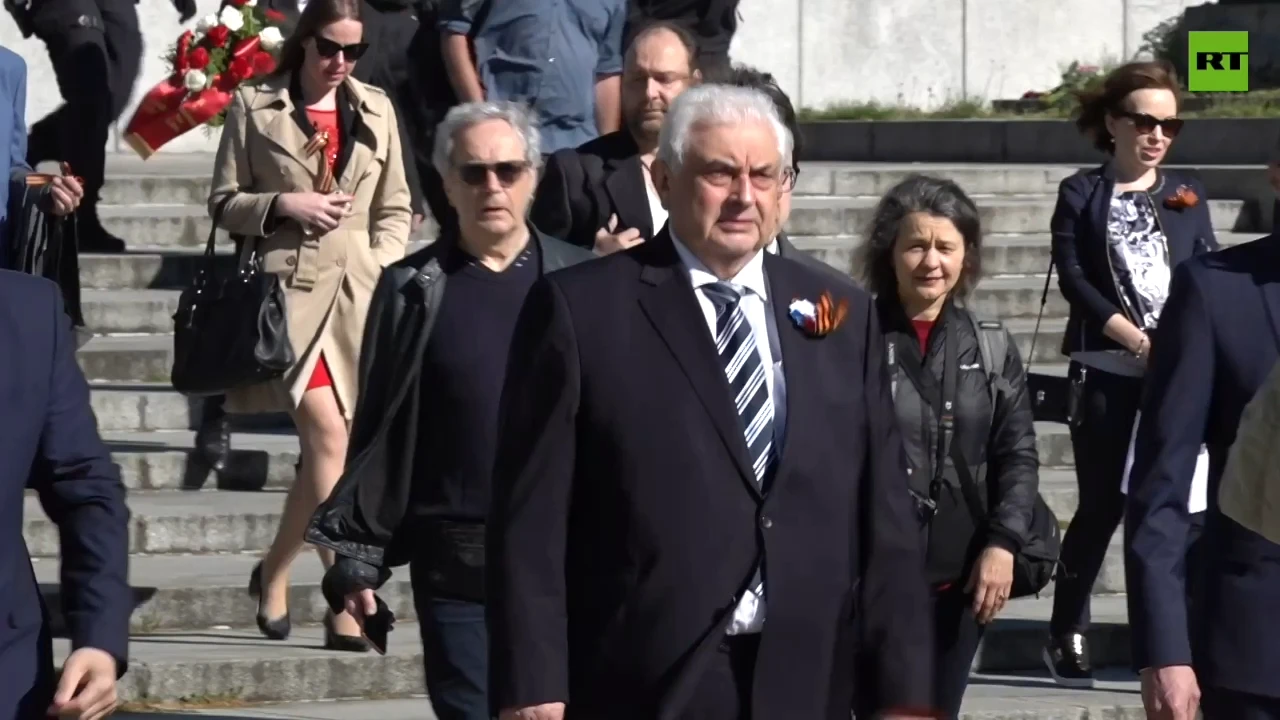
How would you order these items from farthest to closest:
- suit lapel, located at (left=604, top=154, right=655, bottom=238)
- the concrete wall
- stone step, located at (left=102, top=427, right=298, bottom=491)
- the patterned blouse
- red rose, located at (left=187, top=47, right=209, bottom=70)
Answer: the concrete wall < red rose, located at (left=187, top=47, right=209, bottom=70) < stone step, located at (left=102, top=427, right=298, bottom=491) < the patterned blouse < suit lapel, located at (left=604, top=154, right=655, bottom=238)

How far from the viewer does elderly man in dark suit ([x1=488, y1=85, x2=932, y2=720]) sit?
4023 millimetres

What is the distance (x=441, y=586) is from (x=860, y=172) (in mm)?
9321

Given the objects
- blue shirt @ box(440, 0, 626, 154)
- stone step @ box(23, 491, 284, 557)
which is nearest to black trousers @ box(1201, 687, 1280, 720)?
blue shirt @ box(440, 0, 626, 154)

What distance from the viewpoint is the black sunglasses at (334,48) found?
25.0 ft

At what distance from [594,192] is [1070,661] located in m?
2.51

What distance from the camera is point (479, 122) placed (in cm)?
564

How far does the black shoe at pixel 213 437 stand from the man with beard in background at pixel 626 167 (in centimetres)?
296

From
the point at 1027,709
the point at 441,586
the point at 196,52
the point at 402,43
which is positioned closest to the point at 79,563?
the point at 441,586

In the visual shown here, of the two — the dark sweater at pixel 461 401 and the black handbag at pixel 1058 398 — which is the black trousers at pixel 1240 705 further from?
the black handbag at pixel 1058 398

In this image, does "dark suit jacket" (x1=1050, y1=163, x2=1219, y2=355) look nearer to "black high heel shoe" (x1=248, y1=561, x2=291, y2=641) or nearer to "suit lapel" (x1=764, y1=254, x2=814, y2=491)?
"black high heel shoe" (x1=248, y1=561, x2=291, y2=641)

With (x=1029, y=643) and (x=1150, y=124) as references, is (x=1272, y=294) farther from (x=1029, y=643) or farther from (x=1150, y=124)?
(x=1029, y=643)

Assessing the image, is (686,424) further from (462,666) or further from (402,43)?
(402,43)

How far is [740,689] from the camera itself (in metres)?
4.06

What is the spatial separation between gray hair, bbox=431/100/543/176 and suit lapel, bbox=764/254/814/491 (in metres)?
1.50
